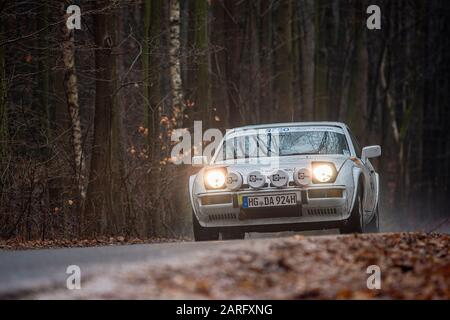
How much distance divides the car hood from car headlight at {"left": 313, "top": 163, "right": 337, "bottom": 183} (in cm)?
Result: 8

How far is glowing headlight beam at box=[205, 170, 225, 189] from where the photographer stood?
11.8 metres

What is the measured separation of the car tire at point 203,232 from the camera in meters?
12.2

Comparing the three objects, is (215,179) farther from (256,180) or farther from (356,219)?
(356,219)

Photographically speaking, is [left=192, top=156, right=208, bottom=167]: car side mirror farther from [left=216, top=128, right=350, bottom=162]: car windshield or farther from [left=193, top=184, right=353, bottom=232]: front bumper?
[left=193, top=184, right=353, bottom=232]: front bumper

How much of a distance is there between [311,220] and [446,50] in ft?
118

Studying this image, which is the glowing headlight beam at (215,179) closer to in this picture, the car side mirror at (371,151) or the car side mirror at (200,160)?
the car side mirror at (200,160)

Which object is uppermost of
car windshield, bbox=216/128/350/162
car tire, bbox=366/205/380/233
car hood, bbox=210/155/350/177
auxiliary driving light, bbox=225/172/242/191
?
car windshield, bbox=216/128/350/162

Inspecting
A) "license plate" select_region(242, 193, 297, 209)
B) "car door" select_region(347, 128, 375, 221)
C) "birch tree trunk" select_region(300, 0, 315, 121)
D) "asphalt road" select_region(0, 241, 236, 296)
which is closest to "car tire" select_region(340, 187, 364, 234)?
"car door" select_region(347, 128, 375, 221)

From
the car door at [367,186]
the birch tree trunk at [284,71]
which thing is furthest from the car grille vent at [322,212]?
the birch tree trunk at [284,71]

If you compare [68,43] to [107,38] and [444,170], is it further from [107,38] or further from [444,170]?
[444,170]

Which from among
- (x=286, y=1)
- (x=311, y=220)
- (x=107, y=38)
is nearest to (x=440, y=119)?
(x=286, y=1)

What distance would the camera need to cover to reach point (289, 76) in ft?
86.1

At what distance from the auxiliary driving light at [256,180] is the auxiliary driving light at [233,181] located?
4.6 inches

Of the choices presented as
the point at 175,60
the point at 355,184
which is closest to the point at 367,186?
the point at 355,184
